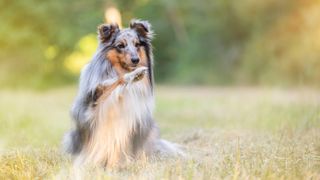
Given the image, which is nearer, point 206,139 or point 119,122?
point 119,122

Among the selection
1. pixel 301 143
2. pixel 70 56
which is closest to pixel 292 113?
pixel 301 143

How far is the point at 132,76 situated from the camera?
759 centimetres

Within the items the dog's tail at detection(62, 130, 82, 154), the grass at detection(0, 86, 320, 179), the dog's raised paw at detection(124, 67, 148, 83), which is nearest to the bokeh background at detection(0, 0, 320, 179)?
the grass at detection(0, 86, 320, 179)

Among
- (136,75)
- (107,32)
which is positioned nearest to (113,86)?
(136,75)

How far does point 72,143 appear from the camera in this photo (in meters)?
8.66

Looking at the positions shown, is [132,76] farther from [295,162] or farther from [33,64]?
[33,64]

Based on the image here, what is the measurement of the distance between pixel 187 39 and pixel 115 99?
2293 cm

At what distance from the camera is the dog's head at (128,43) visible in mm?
7820

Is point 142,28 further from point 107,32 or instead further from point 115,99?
point 115,99

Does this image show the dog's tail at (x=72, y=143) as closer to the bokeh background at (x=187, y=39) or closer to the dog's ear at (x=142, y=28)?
the dog's ear at (x=142, y=28)

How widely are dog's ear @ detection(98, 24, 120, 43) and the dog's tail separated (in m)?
1.25

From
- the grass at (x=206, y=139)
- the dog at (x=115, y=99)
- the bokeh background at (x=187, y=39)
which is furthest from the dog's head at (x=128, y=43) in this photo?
the bokeh background at (x=187, y=39)

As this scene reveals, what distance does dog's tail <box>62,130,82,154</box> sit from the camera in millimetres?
8446

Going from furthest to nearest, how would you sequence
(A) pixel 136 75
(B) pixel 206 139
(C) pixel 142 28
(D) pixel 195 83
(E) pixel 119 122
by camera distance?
1. (D) pixel 195 83
2. (B) pixel 206 139
3. (C) pixel 142 28
4. (E) pixel 119 122
5. (A) pixel 136 75
